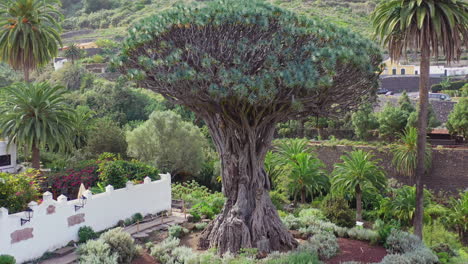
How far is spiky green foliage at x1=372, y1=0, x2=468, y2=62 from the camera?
720 inches

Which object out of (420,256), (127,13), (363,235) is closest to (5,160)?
(363,235)

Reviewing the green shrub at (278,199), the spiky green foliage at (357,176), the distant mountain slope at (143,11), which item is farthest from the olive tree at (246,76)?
the distant mountain slope at (143,11)

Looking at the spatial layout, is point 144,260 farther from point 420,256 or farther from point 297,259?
point 420,256

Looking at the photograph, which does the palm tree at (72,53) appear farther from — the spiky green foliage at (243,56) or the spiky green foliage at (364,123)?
the spiky green foliage at (243,56)

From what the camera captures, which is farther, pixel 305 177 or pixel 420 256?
pixel 305 177

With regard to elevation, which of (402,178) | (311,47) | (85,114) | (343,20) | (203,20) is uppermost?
(343,20)

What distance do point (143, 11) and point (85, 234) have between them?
8123 cm

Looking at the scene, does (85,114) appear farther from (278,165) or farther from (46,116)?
(278,165)

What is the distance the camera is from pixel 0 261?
12.7 meters

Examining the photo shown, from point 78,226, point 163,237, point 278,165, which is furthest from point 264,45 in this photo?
point 278,165

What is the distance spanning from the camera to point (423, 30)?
18594mm

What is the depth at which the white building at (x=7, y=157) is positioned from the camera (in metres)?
25.5

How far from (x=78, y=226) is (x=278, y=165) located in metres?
14.4

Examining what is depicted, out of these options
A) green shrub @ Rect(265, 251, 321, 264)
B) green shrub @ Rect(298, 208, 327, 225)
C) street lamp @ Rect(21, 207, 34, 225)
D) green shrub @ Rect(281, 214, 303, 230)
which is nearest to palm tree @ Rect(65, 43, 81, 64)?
green shrub @ Rect(298, 208, 327, 225)
